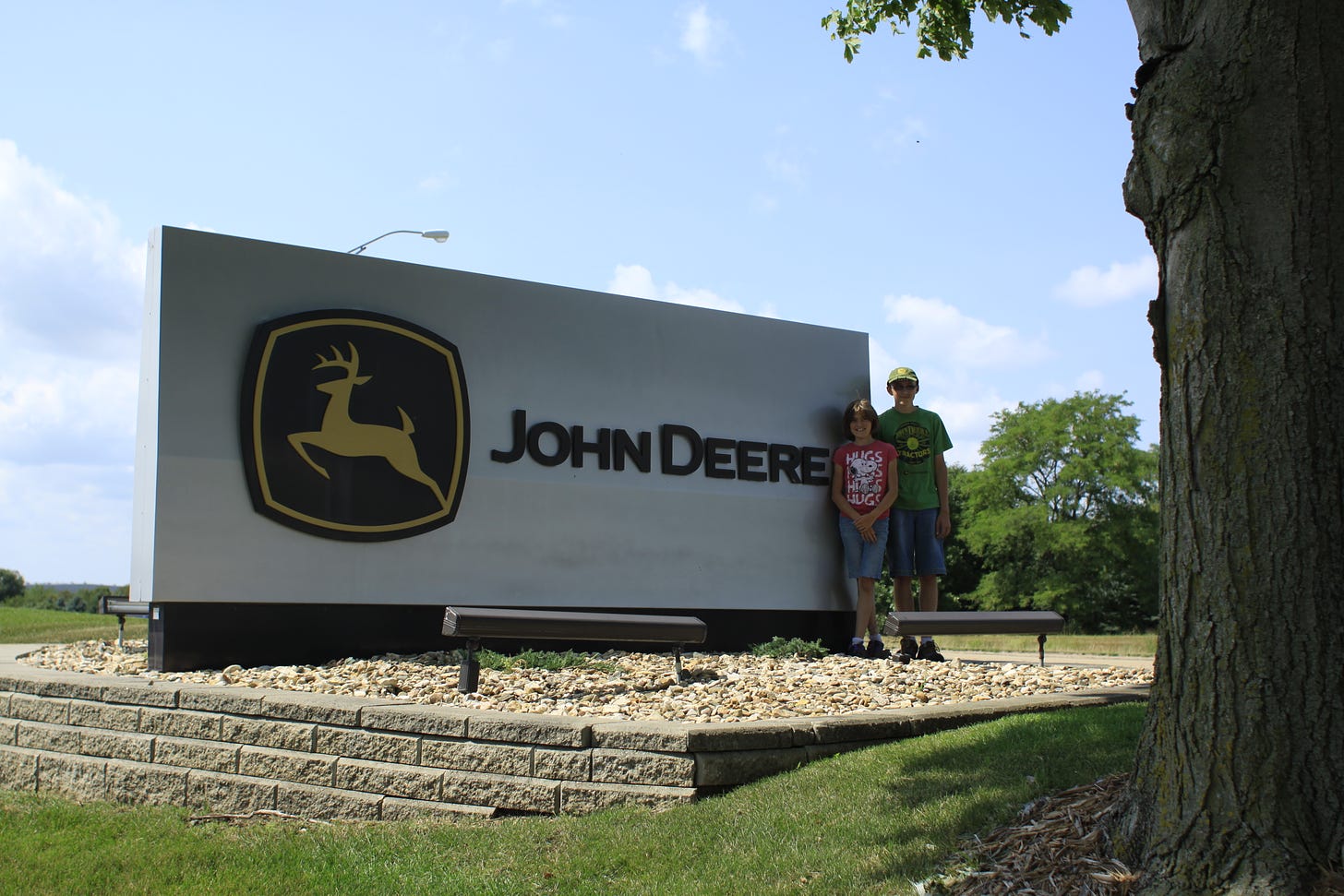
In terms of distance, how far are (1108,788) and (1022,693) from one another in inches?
114

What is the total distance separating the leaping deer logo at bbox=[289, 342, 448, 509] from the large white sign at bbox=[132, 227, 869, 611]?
2 cm

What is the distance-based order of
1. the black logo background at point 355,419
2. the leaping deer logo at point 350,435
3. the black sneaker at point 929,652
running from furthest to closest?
the black sneaker at point 929,652 → the leaping deer logo at point 350,435 → the black logo background at point 355,419

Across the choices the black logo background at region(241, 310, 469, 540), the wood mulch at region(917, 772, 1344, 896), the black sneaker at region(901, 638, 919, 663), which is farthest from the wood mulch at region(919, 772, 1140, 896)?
the black logo background at region(241, 310, 469, 540)

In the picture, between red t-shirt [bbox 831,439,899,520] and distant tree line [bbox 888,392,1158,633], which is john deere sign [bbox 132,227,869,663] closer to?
red t-shirt [bbox 831,439,899,520]

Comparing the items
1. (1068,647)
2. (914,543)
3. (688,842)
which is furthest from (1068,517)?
(688,842)

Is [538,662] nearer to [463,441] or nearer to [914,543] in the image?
[463,441]

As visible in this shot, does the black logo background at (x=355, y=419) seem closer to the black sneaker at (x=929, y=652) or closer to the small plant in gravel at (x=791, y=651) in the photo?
the small plant in gravel at (x=791, y=651)

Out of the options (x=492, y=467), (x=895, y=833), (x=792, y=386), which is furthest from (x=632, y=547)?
(x=895, y=833)

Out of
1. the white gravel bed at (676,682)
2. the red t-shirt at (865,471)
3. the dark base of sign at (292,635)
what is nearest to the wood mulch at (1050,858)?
the white gravel bed at (676,682)

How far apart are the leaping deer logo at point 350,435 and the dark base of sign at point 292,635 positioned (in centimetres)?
101

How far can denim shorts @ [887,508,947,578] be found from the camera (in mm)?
9570

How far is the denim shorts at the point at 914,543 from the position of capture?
957 centimetres

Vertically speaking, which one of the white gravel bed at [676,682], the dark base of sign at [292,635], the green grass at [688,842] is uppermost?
the dark base of sign at [292,635]

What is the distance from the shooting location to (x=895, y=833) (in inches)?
165
